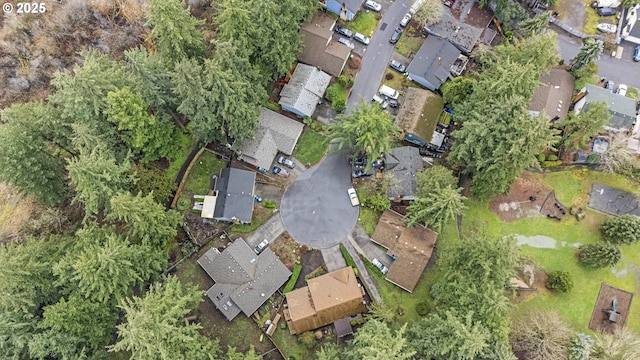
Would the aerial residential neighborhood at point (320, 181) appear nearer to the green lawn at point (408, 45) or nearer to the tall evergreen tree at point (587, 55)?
the tall evergreen tree at point (587, 55)

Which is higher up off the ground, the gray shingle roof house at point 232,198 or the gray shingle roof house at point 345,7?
the gray shingle roof house at point 345,7

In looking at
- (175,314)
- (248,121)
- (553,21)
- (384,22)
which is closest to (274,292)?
(175,314)

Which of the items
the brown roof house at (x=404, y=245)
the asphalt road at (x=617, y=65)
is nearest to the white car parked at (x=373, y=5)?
the asphalt road at (x=617, y=65)

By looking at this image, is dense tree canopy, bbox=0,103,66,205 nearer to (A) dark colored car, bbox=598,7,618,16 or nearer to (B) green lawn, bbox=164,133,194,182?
(B) green lawn, bbox=164,133,194,182

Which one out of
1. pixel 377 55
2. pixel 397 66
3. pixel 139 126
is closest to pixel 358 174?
pixel 397 66

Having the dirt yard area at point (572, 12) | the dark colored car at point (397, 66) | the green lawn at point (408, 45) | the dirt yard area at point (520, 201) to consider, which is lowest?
the dirt yard area at point (520, 201)

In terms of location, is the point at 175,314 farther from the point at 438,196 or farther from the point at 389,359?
the point at 438,196

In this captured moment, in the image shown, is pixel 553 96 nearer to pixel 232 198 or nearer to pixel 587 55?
pixel 587 55
